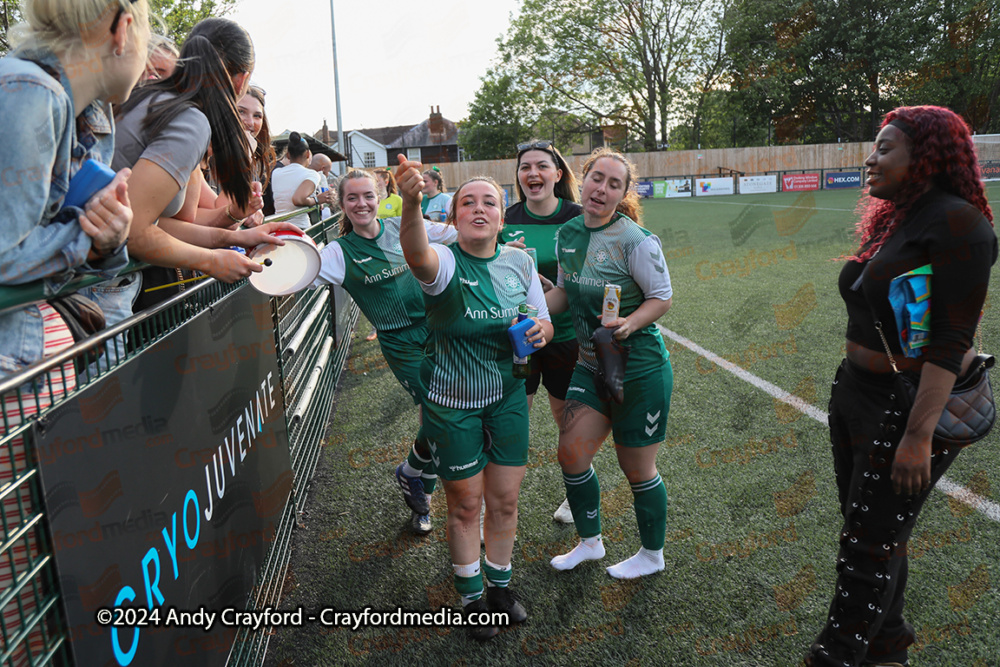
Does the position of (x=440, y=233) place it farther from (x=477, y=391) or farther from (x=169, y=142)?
(x=169, y=142)

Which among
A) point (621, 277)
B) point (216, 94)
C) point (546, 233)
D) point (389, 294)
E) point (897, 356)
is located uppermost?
point (216, 94)

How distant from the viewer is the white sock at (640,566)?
11.3ft

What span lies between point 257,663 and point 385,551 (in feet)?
3.60

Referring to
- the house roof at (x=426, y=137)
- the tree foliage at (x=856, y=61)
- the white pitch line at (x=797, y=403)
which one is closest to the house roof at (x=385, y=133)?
the house roof at (x=426, y=137)

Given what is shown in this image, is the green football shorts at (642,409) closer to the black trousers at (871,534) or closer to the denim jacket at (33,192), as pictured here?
the black trousers at (871,534)

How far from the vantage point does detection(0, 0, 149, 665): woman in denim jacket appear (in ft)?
4.17

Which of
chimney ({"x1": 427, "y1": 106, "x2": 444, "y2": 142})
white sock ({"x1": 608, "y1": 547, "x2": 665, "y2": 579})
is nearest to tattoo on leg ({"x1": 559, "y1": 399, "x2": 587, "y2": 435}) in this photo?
white sock ({"x1": 608, "y1": 547, "x2": 665, "y2": 579})

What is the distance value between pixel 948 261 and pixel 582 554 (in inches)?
88.1

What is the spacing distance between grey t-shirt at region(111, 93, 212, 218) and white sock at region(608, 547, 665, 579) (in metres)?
2.67

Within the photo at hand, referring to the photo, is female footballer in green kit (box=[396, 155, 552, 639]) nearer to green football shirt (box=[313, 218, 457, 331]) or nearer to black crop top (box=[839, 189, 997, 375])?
green football shirt (box=[313, 218, 457, 331])

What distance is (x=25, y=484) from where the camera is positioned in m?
1.26

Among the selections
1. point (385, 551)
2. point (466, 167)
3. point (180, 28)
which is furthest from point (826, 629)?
point (466, 167)

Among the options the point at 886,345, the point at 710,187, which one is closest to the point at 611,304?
the point at 886,345

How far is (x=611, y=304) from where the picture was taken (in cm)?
317
